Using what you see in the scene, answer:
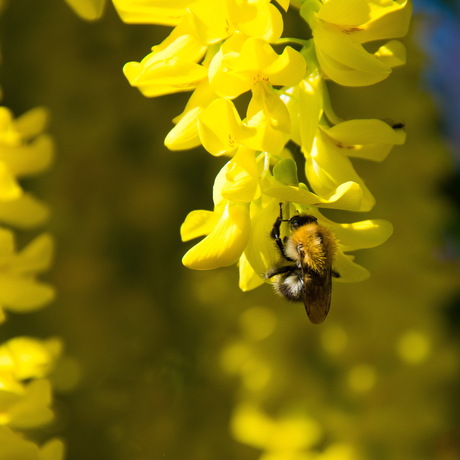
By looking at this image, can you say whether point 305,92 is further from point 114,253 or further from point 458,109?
point 458,109

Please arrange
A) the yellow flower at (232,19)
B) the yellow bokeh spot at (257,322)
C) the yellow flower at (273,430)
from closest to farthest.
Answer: the yellow flower at (232,19) < the yellow flower at (273,430) < the yellow bokeh spot at (257,322)

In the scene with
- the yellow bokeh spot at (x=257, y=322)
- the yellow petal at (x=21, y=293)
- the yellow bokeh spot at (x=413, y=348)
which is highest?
the yellow petal at (x=21, y=293)

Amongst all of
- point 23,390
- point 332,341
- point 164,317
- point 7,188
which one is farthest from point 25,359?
point 332,341

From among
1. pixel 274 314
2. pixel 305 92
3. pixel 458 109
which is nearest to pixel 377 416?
pixel 274 314

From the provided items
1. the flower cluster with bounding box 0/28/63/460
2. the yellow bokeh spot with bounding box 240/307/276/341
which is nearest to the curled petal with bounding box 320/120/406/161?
the flower cluster with bounding box 0/28/63/460

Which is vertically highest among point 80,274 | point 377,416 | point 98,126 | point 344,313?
point 98,126

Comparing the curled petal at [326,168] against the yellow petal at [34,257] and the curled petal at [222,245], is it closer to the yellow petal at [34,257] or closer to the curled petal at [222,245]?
the curled petal at [222,245]

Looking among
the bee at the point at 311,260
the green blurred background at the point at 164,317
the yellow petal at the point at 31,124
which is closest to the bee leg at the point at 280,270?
the bee at the point at 311,260
